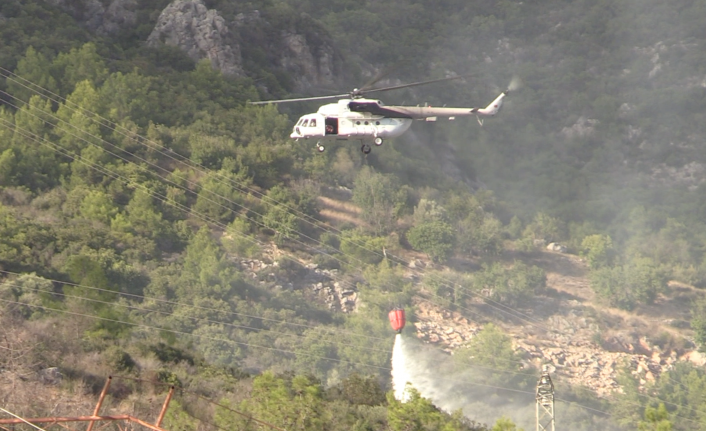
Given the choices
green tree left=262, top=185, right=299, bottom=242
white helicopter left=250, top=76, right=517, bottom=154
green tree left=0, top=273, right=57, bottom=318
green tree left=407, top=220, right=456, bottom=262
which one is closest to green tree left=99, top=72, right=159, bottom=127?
green tree left=262, top=185, right=299, bottom=242

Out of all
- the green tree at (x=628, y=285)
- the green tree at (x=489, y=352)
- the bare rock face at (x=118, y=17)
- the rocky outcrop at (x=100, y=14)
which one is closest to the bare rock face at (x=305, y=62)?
the bare rock face at (x=118, y=17)

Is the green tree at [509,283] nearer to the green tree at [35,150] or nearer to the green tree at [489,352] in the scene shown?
the green tree at [489,352]

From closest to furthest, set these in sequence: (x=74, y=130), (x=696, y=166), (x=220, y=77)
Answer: (x=74, y=130) < (x=220, y=77) < (x=696, y=166)

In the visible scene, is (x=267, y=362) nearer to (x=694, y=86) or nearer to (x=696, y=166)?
(x=696, y=166)

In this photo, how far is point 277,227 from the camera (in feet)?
300

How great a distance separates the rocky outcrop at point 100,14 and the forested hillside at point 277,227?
288 mm

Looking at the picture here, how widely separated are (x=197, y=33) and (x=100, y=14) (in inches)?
375

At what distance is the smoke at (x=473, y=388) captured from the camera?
78.1 metres

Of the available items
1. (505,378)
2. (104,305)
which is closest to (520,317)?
(505,378)

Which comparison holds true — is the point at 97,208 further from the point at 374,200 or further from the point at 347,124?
the point at 347,124

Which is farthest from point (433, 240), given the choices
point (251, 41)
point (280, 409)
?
point (280, 409)

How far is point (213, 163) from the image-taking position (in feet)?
314

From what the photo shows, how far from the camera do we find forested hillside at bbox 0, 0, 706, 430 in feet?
181

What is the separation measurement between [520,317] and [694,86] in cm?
7579
